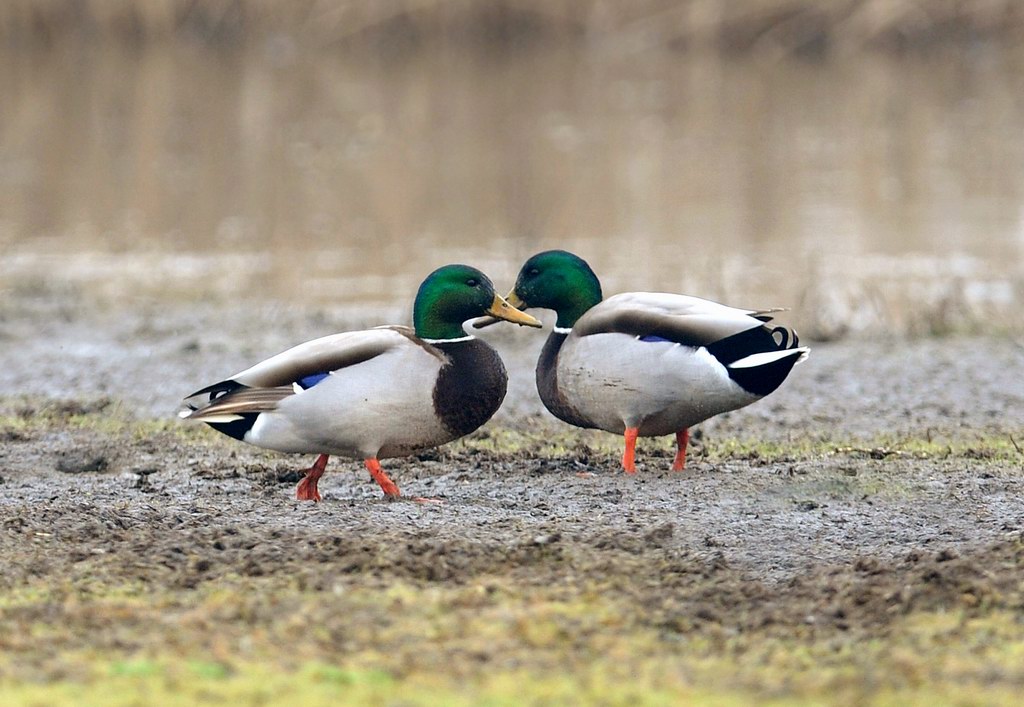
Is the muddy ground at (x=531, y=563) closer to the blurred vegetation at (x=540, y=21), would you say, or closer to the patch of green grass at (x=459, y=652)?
the patch of green grass at (x=459, y=652)

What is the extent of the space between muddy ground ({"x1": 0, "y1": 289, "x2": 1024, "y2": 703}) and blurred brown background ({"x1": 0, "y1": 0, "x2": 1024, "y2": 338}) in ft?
13.1

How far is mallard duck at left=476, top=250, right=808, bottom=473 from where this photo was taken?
20.1ft

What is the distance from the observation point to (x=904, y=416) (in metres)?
7.85

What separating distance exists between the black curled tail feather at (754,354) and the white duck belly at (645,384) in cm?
3

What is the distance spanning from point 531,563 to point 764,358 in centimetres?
182

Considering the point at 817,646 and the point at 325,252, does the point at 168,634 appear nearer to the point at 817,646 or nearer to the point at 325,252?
the point at 817,646

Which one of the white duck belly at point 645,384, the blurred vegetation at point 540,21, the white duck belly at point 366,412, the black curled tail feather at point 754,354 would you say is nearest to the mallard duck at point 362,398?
the white duck belly at point 366,412

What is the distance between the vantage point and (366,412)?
228 inches

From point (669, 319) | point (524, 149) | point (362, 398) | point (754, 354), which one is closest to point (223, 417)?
point (362, 398)

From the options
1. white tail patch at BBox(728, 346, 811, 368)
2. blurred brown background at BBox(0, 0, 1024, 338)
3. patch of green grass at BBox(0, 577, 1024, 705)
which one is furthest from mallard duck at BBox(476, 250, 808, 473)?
blurred brown background at BBox(0, 0, 1024, 338)

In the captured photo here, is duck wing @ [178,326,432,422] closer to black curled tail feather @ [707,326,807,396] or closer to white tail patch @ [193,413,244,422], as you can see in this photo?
white tail patch @ [193,413,244,422]

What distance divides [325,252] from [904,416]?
22.6 ft

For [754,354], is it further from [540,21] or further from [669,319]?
[540,21]

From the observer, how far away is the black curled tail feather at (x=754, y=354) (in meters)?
→ 6.11
